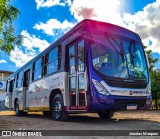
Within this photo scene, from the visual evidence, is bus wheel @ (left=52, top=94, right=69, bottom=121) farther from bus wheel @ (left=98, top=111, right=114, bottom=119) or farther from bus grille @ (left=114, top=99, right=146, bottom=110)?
bus grille @ (left=114, top=99, right=146, bottom=110)

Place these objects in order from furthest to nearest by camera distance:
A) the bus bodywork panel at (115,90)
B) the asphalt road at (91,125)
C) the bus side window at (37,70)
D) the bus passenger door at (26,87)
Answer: the bus passenger door at (26,87), the bus side window at (37,70), the bus bodywork panel at (115,90), the asphalt road at (91,125)

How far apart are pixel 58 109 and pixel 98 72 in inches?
110

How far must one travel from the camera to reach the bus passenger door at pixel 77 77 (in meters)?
9.78

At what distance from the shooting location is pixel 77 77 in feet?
33.3

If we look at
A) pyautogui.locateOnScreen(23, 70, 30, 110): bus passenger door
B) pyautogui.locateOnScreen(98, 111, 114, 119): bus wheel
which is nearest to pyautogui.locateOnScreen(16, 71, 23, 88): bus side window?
pyautogui.locateOnScreen(23, 70, 30, 110): bus passenger door

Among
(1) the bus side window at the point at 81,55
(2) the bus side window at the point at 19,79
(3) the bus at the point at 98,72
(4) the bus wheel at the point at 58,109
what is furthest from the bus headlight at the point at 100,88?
(2) the bus side window at the point at 19,79

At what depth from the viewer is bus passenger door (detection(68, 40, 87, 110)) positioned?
9.78 metres

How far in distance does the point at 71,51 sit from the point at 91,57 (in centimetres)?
145

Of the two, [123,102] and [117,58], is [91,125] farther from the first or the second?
[117,58]

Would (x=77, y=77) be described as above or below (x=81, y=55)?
below

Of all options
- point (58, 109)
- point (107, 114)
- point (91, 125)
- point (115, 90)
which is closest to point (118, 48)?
point (115, 90)

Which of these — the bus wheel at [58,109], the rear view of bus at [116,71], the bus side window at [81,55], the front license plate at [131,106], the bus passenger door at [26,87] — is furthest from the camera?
the bus passenger door at [26,87]

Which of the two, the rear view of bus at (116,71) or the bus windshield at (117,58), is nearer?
the rear view of bus at (116,71)

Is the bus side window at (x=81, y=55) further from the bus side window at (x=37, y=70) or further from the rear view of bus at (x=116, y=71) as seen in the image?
the bus side window at (x=37, y=70)
